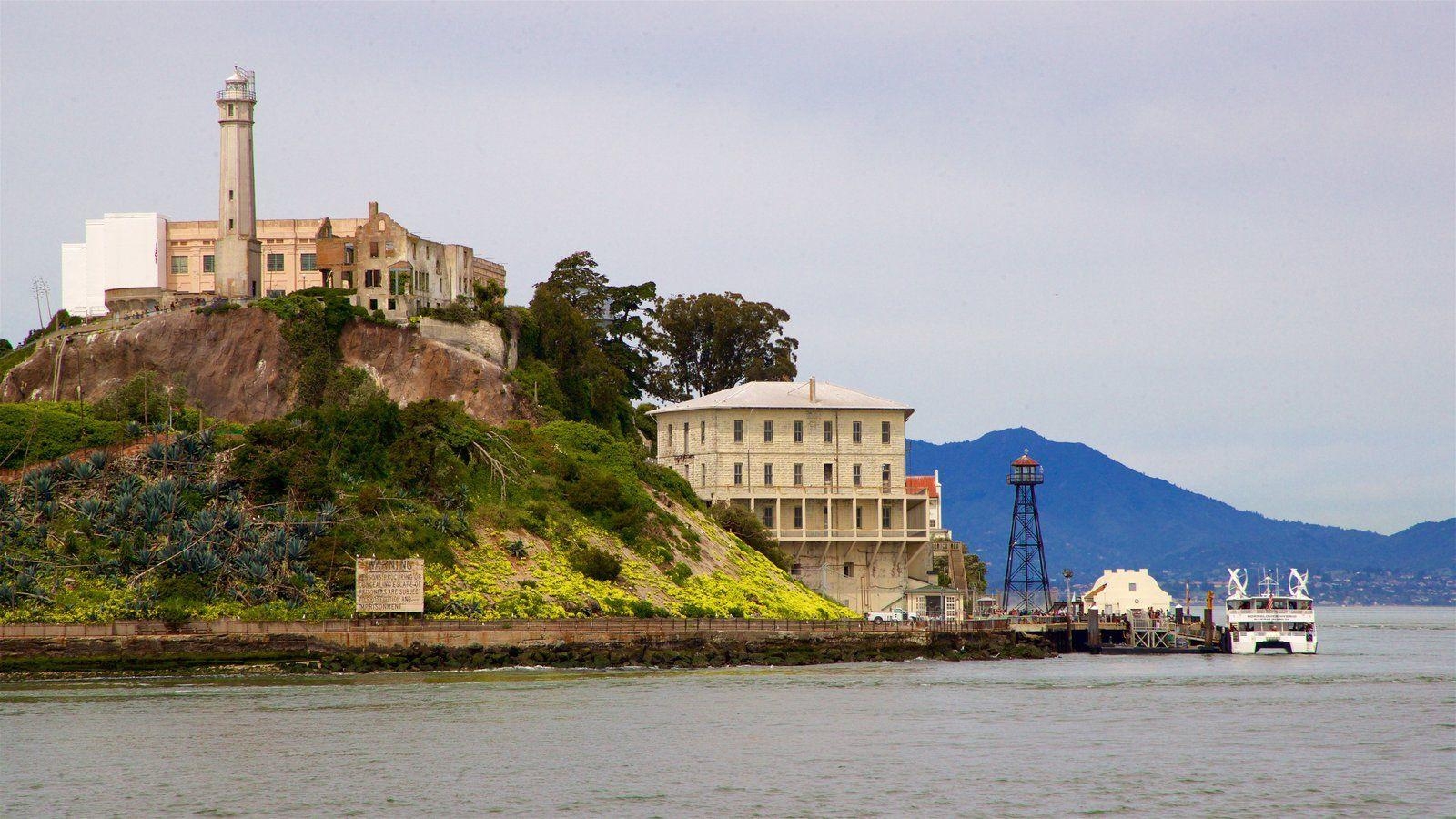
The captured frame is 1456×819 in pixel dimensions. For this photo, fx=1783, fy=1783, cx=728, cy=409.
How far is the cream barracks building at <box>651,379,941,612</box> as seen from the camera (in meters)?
88.2

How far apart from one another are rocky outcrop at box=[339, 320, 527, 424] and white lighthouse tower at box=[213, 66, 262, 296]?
959cm

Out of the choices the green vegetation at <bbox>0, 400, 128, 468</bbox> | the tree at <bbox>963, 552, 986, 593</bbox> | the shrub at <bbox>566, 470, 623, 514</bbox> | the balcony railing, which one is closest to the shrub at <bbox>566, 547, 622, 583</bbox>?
the shrub at <bbox>566, 470, 623, 514</bbox>

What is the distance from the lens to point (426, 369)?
286ft

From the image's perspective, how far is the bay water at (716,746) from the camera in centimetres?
3444

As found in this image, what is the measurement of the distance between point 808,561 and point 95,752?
51.5 meters

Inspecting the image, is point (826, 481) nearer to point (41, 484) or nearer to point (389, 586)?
point (389, 586)

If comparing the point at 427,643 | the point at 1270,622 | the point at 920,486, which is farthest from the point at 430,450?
the point at 1270,622

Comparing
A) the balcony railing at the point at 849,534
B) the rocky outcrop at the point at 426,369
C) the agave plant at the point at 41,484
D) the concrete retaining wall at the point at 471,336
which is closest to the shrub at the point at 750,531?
the balcony railing at the point at 849,534

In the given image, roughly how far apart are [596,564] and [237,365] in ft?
87.3

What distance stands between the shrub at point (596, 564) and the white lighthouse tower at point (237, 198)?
32.6 meters

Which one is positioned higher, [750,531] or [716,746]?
[750,531]

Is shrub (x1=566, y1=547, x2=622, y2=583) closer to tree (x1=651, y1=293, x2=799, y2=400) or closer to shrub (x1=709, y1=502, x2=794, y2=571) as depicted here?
shrub (x1=709, y1=502, x2=794, y2=571)

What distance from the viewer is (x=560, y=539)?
7150 cm

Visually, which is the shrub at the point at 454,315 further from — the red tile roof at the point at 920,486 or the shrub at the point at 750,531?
the red tile roof at the point at 920,486
